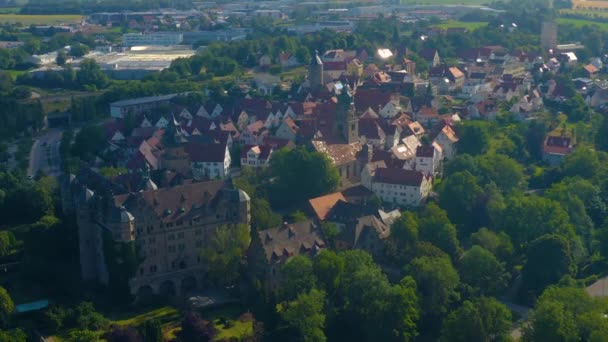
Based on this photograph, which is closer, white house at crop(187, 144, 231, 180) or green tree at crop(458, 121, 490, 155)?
white house at crop(187, 144, 231, 180)

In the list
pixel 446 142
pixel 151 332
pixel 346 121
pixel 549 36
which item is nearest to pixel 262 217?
pixel 151 332

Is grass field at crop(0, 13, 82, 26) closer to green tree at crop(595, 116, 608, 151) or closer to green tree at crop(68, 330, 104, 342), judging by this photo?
green tree at crop(595, 116, 608, 151)

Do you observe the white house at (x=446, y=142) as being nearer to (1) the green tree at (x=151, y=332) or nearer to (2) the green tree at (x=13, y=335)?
(1) the green tree at (x=151, y=332)

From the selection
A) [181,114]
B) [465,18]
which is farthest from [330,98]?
[465,18]

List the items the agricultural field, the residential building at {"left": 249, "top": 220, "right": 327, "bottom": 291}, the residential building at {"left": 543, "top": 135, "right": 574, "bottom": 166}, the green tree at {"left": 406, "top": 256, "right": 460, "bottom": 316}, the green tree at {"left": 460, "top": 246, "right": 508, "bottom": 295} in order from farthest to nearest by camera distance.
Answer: the agricultural field → the residential building at {"left": 543, "top": 135, "right": 574, "bottom": 166} → the green tree at {"left": 460, "top": 246, "right": 508, "bottom": 295} → the residential building at {"left": 249, "top": 220, "right": 327, "bottom": 291} → the green tree at {"left": 406, "top": 256, "right": 460, "bottom": 316}

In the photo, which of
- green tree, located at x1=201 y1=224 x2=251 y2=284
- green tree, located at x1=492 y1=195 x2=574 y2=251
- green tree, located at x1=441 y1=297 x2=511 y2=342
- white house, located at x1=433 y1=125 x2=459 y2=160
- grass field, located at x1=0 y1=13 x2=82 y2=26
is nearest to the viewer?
green tree, located at x1=441 y1=297 x2=511 y2=342

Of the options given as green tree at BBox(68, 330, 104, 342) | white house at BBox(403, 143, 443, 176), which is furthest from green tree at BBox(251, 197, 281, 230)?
white house at BBox(403, 143, 443, 176)

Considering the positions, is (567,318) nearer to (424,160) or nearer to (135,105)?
(424,160)
